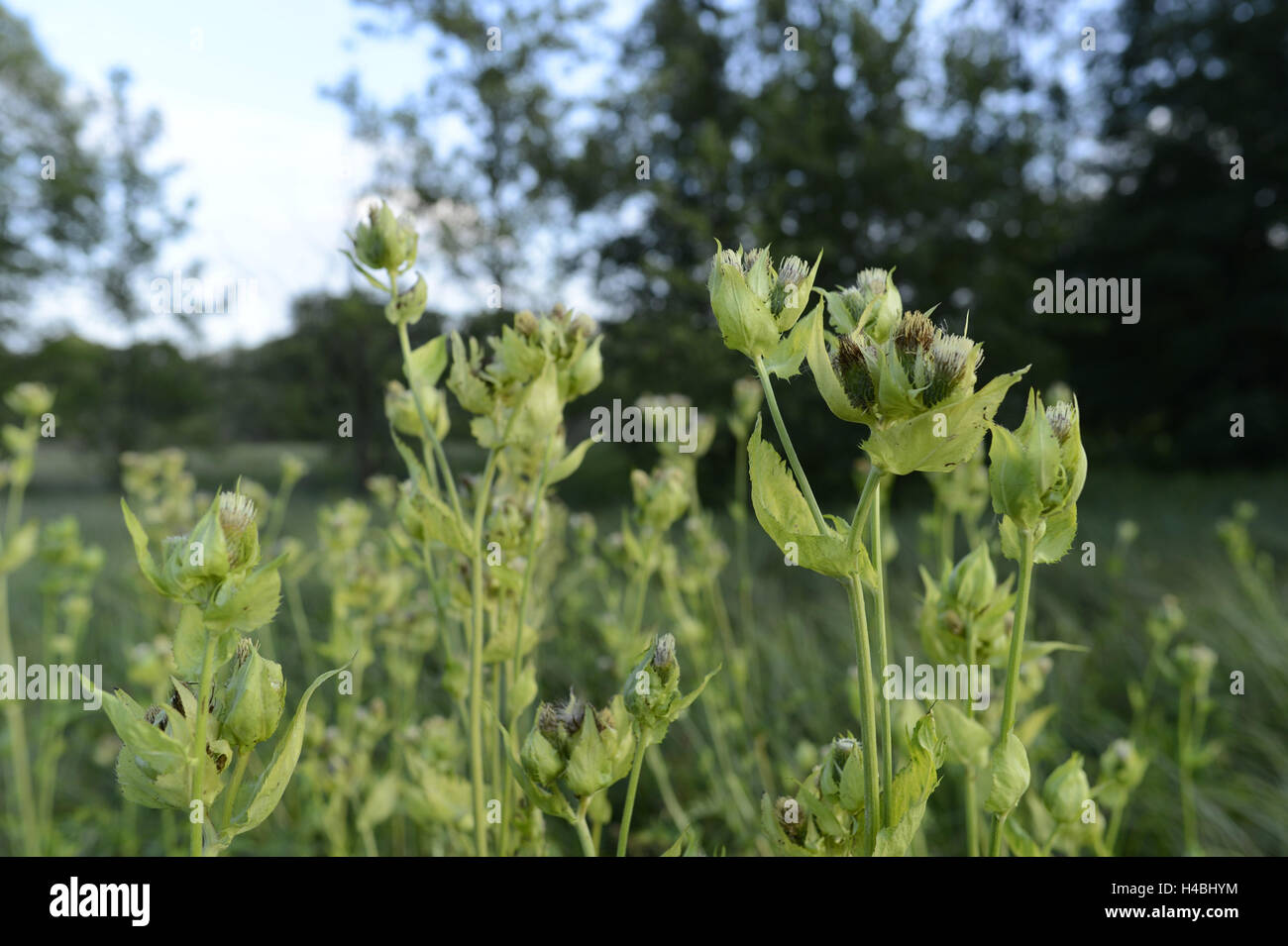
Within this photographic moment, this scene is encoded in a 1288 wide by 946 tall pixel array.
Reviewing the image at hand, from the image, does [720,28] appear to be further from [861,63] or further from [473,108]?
[473,108]

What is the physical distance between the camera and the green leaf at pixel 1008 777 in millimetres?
480

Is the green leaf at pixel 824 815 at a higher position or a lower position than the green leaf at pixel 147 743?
lower

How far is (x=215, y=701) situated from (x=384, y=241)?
0.44 meters

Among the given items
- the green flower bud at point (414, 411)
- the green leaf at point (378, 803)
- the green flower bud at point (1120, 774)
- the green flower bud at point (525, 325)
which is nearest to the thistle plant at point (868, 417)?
the green flower bud at point (525, 325)

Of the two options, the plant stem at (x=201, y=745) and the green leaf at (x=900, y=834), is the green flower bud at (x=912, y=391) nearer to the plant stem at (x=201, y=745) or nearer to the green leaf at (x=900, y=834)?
the green leaf at (x=900, y=834)

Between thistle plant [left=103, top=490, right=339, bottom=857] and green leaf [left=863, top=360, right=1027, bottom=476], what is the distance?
337 mm

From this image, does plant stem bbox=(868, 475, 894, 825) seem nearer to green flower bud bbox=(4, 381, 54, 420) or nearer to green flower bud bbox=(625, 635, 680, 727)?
green flower bud bbox=(625, 635, 680, 727)

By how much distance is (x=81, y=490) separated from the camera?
479 inches

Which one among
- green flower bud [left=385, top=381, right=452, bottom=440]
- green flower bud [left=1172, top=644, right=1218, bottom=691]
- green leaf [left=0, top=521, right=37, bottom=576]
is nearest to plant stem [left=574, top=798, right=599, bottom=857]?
green flower bud [left=385, top=381, right=452, bottom=440]

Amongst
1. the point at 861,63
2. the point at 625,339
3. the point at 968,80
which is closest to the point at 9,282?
the point at 625,339

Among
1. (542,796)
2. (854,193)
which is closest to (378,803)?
(542,796)

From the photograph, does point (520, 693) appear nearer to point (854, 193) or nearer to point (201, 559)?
point (201, 559)

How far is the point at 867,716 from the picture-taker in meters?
0.43

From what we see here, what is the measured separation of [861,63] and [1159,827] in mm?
7515
